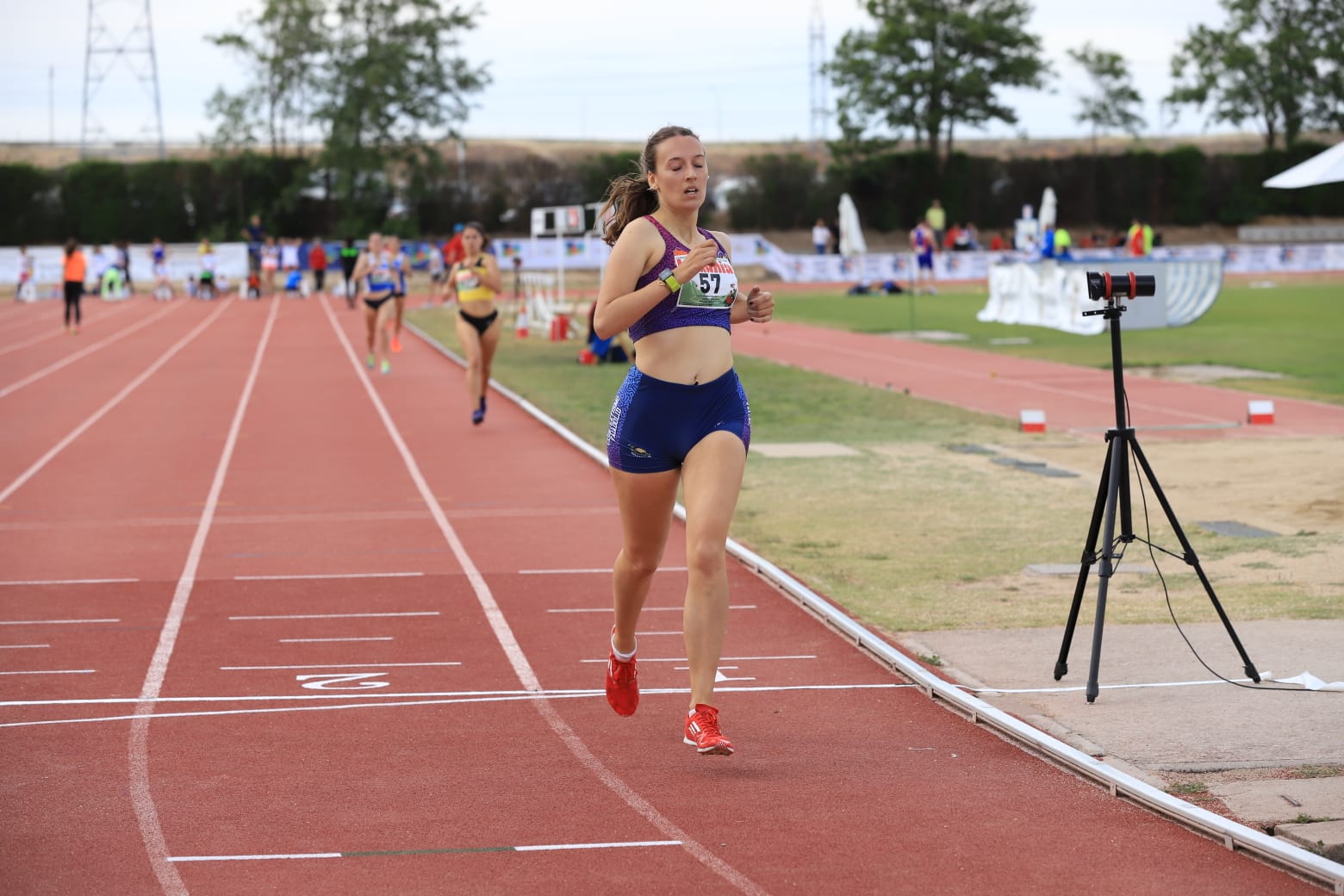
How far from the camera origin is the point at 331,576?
9.67 meters

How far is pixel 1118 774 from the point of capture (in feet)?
17.7

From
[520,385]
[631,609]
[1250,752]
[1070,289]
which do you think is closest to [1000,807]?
[1250,752]

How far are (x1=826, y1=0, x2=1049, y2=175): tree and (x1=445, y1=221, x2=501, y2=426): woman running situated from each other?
55.6 metres

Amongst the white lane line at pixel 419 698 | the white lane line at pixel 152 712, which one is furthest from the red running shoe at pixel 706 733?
the white lane line at pixel 152 712

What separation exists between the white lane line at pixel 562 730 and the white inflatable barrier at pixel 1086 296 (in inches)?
688

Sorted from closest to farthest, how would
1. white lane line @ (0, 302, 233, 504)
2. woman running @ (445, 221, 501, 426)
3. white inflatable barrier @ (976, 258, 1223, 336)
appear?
white lane line @ (0, 302, 233, 504) → woman running @ (445, 221, 501, 426) → white inflatable barrier @ (976, 258, 1223, 336)

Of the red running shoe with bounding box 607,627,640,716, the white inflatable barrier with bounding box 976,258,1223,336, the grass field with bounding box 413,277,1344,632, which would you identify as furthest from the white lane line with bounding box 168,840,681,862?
the white inflatable barrier with bounding box 976,258,1223,336

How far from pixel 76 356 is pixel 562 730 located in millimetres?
24728

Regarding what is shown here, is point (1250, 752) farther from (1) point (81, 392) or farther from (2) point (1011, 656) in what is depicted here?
(1) point (81, 392)

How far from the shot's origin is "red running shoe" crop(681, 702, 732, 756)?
568 cm

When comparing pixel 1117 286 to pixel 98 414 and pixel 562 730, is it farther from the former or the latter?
pixel 98 414

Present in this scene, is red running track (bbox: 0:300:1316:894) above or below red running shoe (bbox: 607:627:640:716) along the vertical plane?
below

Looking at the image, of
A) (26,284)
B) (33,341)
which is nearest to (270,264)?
(26,284)

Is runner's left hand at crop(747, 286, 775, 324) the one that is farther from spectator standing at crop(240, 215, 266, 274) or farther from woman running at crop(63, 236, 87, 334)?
spectator standing at crop(240, 215, 266, 274)
